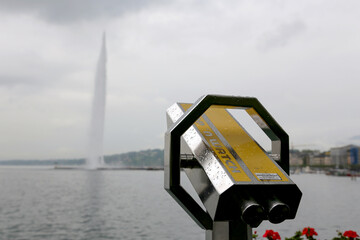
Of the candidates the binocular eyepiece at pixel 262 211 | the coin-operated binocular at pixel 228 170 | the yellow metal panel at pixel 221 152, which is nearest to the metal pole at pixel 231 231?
the coin-operated binocular at pixel 228 170

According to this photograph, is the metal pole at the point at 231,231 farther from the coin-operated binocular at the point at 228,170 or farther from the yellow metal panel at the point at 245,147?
the yellow metal panel at the point at 245,147

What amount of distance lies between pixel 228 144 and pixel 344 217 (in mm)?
34138

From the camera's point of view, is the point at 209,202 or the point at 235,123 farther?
the point at 235,123

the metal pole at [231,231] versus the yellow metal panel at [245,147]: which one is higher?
the yellow metal panel at [245,147]

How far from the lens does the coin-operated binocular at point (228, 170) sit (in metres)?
1.89

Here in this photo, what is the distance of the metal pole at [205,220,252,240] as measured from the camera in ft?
7.04

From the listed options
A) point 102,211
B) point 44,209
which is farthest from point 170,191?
point 44,209

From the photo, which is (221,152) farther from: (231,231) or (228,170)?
(231,231)

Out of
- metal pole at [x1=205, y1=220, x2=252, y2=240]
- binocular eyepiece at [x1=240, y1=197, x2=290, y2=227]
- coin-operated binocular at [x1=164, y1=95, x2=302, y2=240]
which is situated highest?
coin-operated binocular at [x1=164, y1=95, x2=302, y2=240]

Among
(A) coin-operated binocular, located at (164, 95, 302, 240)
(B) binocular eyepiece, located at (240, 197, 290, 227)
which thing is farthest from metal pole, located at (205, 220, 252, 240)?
(B) binocular eyepiece, located at (240, 197, 290, 227)

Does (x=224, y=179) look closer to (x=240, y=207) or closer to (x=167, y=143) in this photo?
(x=240, y=207)

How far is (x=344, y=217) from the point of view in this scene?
32969 millimetres

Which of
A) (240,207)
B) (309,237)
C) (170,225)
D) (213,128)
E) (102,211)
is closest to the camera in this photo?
(240,207)

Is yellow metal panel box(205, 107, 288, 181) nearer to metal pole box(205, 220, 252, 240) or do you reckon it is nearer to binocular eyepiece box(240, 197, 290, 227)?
binocular eyepiece box(240, 197, 290, 227)
